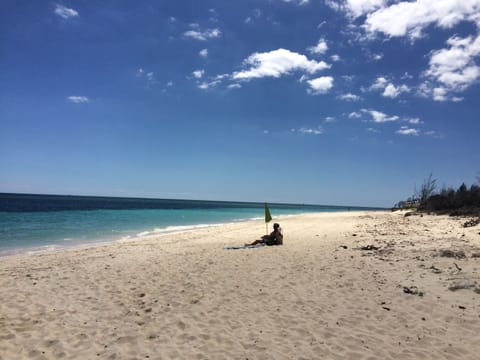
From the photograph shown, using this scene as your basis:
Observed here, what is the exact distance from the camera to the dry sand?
5.42m

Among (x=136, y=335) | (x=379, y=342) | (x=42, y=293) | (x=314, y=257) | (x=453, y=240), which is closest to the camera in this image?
(x=379, y=342)

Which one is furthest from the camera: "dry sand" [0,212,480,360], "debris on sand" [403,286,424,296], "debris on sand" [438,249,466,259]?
"debris on sand" [438,249,466,259]

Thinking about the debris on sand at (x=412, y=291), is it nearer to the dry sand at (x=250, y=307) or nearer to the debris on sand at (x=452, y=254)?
the dry sand at (x=250, y=307)

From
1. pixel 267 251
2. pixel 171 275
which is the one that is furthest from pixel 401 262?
pixel 171 275

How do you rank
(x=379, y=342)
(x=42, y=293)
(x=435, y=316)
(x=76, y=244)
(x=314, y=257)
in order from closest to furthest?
(x=379, y=342) → (x=435, y=316) → (x=42, y=293) → (x=314, y=257) → (x=76, y=244)

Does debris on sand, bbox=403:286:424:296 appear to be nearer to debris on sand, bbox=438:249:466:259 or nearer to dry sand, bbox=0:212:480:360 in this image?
dry sand, bbox=0:212:480:360

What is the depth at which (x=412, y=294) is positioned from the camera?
7.64 m

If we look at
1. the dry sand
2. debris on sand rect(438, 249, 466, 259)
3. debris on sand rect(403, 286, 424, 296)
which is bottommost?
the dry sand

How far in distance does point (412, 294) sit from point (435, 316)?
125 cm

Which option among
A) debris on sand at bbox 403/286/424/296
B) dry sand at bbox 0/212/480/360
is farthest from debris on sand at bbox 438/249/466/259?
debris on sand at bbox 403/286/424/296

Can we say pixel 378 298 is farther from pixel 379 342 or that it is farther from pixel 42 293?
pixel 42 293

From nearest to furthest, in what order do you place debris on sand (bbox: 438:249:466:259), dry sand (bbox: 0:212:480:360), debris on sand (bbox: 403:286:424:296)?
1. dry sand (bbox: 0:212:480:360)
2. debris on sand (bbox: 403:286:424:296)
3. debris on sand (bbox: 438:249:466:259)

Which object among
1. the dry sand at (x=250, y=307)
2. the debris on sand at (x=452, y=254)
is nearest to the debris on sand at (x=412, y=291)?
the dry sand at (x=250, y=307)

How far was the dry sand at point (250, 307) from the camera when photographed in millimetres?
5422
